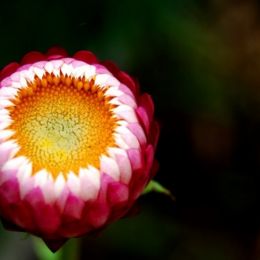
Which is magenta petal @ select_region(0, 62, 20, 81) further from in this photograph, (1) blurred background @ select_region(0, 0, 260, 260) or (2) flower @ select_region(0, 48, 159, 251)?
(1) blurred background @ select_region(0, 0, 260, 260)

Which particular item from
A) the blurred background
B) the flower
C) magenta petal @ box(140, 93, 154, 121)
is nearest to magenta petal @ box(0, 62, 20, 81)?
the flower

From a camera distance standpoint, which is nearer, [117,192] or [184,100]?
[117,192]

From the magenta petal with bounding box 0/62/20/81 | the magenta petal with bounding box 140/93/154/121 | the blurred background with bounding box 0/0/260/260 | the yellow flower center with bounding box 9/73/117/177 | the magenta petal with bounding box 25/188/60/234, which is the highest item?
the magenta petal with bounding box 0/62/20/81

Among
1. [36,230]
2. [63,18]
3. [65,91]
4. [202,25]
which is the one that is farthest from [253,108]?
[36,230]

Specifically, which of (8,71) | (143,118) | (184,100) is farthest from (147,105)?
(184,100)

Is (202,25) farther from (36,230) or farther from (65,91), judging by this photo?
(36,230)

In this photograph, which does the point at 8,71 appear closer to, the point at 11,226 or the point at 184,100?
the point at 11,226

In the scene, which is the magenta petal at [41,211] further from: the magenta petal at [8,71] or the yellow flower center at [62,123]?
the magenta petal at [8,71]
